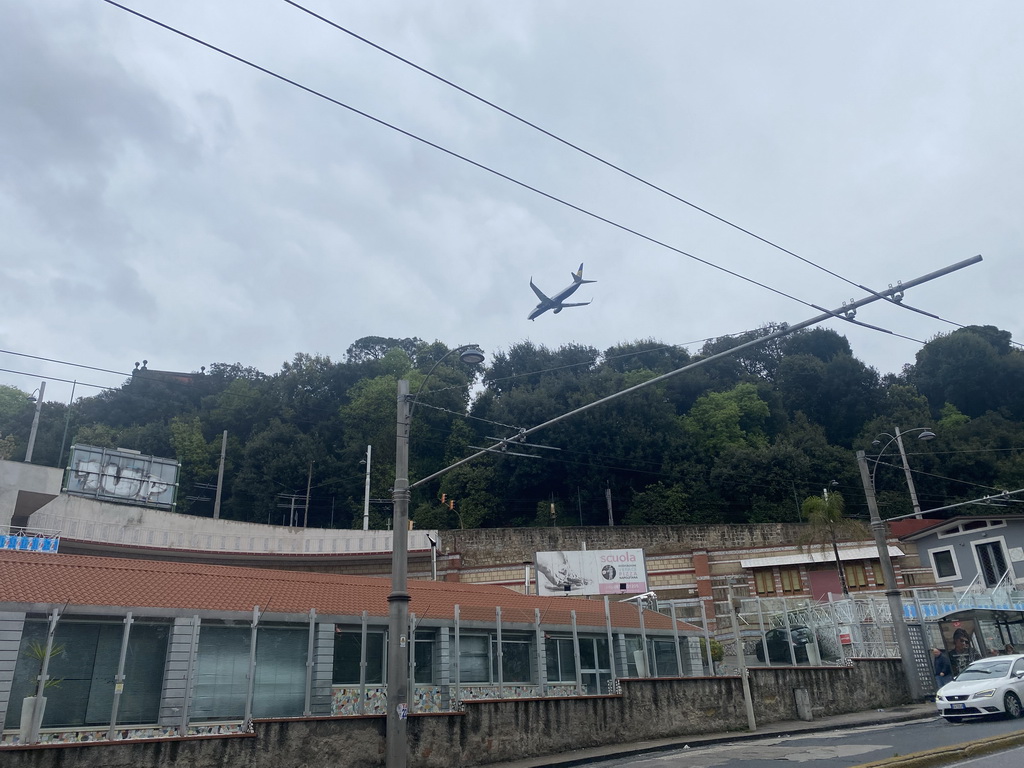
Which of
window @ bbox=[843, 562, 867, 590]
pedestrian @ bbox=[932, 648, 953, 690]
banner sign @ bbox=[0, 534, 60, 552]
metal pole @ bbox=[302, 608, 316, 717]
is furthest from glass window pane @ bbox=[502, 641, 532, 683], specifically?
window @ bbox=[843, 562, 867, 590]

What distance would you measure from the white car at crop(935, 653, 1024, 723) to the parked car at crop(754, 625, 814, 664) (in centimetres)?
565

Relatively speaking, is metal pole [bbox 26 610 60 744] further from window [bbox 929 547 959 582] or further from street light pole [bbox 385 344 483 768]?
window [bbox 929 547 959 582]

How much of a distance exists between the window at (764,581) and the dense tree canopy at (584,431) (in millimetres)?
8222

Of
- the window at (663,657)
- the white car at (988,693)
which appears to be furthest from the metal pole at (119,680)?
the white car at (988,693)

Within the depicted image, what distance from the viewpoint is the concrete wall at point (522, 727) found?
1261 cm

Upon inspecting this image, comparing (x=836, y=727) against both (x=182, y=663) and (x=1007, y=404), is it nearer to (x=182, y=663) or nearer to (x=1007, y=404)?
(x=182, y=663)

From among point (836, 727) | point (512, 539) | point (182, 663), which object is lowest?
point (836, 727)

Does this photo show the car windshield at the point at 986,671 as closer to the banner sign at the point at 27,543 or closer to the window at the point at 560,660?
the window at the point at 560,660

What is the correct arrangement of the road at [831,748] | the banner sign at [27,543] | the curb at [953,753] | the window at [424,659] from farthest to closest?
the banner sign at [27,543] < the window at [424,659] < the road at [831,748] < the curb at [953,753]

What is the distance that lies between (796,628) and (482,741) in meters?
12.8

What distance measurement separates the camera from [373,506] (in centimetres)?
5844

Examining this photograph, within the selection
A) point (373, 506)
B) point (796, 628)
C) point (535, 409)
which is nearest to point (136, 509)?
point (373, 506)

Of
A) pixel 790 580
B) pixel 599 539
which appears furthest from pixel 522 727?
pixel 790 580

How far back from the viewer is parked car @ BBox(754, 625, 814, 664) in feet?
77.1
